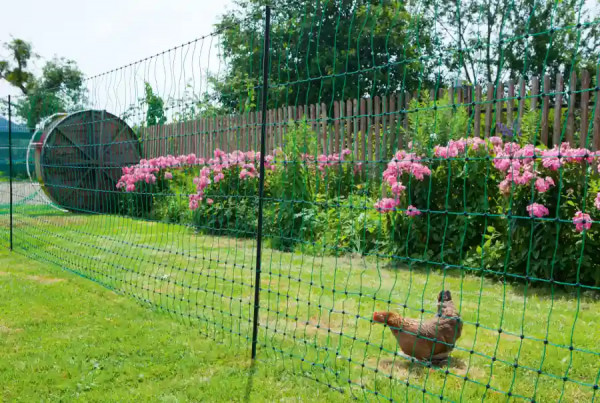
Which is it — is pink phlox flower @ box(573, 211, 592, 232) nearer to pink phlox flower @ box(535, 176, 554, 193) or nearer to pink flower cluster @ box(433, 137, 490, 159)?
pink phlox flower @ box(535, 176, 554, 193)

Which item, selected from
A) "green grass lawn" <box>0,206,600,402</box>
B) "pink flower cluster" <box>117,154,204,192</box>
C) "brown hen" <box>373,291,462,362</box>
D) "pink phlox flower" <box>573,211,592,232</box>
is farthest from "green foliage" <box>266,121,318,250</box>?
"brown hen" <box>373,291,462,362</box>

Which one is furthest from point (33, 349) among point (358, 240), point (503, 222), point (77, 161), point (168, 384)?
point (77, 161)

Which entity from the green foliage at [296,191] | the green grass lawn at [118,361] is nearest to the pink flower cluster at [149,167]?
the green foliage at [296,191]

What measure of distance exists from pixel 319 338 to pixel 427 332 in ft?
2.71

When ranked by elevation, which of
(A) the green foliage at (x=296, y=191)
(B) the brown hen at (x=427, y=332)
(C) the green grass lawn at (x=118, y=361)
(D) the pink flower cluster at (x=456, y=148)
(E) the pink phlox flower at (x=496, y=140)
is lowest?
(C) the green grass lawn at (x=118, y=361)

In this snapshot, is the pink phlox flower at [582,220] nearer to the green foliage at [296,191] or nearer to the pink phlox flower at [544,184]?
the pink phlox flower at [544,184]

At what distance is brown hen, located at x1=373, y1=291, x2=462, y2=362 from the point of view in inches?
110

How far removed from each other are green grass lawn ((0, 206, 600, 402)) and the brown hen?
0.29 feet

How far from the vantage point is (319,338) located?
3383 mm

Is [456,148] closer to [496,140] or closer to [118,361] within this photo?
[496,140]

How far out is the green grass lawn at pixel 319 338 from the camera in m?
2.65

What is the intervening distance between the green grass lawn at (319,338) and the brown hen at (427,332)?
9 centimetres

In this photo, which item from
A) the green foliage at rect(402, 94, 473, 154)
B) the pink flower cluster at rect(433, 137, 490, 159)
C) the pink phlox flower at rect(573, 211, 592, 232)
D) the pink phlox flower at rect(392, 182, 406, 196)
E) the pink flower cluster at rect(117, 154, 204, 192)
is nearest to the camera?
the pink phlox flower at rect(573, 211, 592, 232)

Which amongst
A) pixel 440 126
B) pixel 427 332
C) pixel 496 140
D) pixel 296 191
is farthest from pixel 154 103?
pixel 427 332
